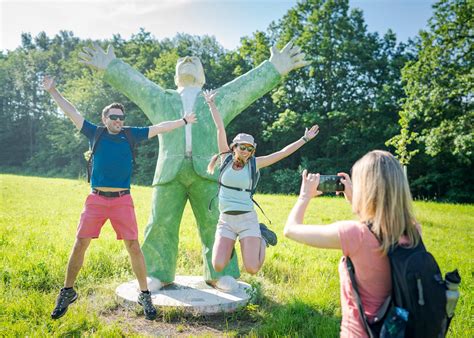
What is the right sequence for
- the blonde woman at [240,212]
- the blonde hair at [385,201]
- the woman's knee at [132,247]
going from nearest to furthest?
1. the blonde hair at [385,201]
2. the blonde woman at [240,212]
3. the woman's knee at [132,247]

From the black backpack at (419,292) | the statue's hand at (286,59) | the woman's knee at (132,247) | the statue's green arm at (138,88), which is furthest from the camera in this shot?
the statue's hand at (286,59)

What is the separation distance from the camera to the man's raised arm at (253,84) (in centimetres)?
503

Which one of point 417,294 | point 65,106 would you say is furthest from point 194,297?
point 417,294

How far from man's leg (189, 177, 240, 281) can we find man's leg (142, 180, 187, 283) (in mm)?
186

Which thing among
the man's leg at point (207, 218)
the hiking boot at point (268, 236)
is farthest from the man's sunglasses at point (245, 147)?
the man's leg at point (207, 218)

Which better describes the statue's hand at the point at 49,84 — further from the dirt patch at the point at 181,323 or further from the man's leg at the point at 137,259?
the dirt patch at the point at 181,323

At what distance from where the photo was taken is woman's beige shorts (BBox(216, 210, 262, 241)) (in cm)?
378

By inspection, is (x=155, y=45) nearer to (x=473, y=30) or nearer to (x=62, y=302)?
(x=473, y=30)

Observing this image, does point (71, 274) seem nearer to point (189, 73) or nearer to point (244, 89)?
Answer: point (189, 73)

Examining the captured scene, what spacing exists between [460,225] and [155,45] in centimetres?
2527

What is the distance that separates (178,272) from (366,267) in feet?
13.5

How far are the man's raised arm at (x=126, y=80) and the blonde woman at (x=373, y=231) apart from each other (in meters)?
3.26

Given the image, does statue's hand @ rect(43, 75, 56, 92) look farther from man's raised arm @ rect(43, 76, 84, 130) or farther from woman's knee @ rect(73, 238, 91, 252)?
woman's knee @ rect(73, 238, 91, 252)

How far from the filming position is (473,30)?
1585 centimetres
